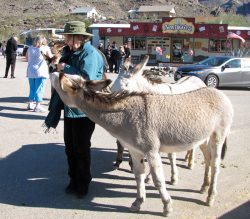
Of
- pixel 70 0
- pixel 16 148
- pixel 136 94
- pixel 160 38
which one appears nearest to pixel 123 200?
pixel 136 94

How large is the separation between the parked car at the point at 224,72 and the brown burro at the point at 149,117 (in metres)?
15.8

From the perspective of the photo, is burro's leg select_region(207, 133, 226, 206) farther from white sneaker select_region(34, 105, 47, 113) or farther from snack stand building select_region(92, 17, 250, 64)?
snack stand building select_region(92, 17, 250, 64)

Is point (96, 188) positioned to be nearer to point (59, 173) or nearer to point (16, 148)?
point (59, 173)

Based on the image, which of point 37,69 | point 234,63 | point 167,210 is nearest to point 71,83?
point 167,210

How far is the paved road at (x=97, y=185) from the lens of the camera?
5.50m

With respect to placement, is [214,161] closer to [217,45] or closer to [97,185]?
[97,185]

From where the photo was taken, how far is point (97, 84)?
17.0 feet

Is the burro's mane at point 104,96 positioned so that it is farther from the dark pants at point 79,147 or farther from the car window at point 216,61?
the car window at point 216,61

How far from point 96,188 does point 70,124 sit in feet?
3.38

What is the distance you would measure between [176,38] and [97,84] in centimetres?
4187

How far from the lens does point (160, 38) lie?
46.1 metres

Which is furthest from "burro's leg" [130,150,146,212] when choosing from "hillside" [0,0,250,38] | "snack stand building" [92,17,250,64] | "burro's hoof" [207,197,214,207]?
"hillside" [0,0,250,38]

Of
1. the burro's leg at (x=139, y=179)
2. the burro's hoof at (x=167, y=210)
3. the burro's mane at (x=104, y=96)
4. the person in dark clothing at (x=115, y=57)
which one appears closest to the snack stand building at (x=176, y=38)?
the person in dark clothing at (x=115, y=57)

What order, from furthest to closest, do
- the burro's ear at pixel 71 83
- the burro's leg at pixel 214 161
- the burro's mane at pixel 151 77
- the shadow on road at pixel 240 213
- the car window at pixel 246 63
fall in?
the car window at pixel 246 63
the burro's mane at pixel 151 77
the burro's leg at pixel 214 161
the shadow on road at pixel 240 213
the burro's ear at pixel 71 83
